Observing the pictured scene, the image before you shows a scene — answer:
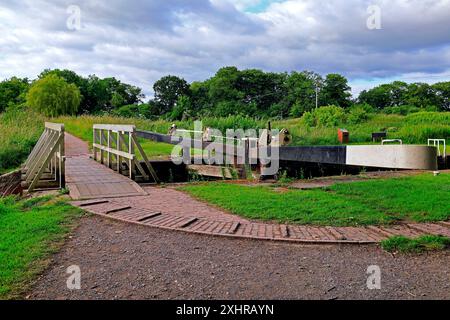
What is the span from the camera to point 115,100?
226 ft

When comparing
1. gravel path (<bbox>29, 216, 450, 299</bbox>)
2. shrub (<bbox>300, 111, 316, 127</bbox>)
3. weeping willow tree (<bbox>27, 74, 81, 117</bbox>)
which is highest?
weeping willow tree (<bbox>27, 74, 81, 117</bbox>)

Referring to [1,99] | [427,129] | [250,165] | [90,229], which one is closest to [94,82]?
[1,99]

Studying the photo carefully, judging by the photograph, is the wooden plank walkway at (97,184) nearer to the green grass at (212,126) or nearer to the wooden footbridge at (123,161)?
the wooden footbridge at (123,161)

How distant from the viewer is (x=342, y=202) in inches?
282

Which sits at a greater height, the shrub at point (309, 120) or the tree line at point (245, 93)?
the tree line at point (245, 93)

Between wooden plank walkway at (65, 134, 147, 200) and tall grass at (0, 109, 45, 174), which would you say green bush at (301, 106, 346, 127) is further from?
wooden plank walkway at (65, 134, 147, 200)

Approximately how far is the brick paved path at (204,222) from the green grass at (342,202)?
1.09 ft

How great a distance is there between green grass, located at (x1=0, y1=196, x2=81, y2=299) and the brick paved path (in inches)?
22.0

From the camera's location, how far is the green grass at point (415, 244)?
4.68 m

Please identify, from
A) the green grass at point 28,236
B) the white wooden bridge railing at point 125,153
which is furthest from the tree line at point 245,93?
the green grass at point 28,236

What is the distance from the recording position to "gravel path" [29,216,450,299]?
349cm

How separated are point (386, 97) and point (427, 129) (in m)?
55.4

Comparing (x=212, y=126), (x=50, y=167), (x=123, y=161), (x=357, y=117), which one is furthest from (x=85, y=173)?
(x=357, y=117)

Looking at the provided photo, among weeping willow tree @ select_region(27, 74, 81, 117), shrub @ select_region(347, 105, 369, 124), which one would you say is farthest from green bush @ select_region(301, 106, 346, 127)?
weeping willow tree @ select_region(27, 74, 81, 117)
